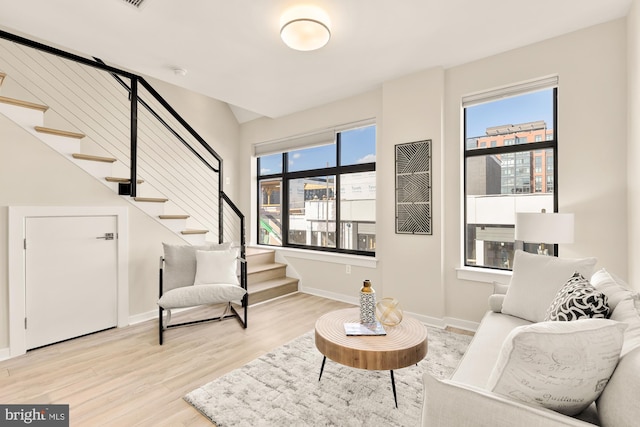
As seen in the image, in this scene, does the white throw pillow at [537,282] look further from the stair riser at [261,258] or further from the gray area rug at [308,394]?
the stair riser at [261,258]

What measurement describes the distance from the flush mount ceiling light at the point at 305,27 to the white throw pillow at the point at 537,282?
2.26 metres

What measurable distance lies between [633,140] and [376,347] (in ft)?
7.73

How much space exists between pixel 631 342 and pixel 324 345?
1383 millimetres

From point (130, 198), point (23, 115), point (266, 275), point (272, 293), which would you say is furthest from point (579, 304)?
point (23, 115)

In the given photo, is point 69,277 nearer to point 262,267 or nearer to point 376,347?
point 262,267

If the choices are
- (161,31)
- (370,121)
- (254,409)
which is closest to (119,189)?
(161,31)

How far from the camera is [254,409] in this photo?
1.86 m

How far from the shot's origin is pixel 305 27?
228 cm

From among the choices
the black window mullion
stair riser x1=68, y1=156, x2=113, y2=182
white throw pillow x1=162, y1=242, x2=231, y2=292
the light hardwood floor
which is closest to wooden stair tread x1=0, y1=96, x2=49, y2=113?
stair riser x1=68, y1=156, x2=113, y2=182

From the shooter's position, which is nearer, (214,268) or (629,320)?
(629,320)

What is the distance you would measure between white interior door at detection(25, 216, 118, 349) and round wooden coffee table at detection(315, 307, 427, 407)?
2368 mm

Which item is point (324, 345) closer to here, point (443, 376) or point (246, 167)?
point (443, 376)

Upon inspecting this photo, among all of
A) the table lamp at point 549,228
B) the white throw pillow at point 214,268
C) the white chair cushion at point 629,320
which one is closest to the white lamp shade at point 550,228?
the table lamp at point 549,228

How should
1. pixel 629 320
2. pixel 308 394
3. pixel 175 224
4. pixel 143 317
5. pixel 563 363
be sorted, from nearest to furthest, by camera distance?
pixel 563 363
pixel 629 320
pixel 308 394
pixel 143 317
pixel 175 224
